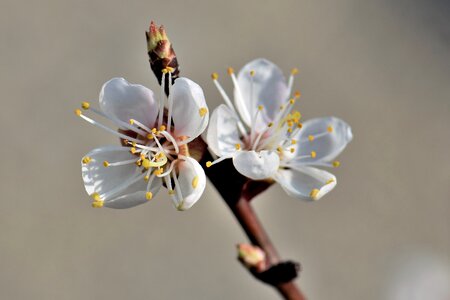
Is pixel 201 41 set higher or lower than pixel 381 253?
higher

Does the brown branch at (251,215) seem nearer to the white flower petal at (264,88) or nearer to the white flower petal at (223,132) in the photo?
the white flower petal at (223,132)

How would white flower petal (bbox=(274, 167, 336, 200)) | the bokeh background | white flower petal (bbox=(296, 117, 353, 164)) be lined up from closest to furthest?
white flower petal (bbox=(274, 167, 336, 200)) → white flower petal (bbox=(296, 117, 353, 164)) → the bokeh background

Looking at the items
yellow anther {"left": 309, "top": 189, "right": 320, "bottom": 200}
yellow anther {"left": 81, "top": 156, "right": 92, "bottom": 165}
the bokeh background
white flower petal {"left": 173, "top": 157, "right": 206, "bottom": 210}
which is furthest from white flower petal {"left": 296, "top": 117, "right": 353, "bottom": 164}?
the bokeh background

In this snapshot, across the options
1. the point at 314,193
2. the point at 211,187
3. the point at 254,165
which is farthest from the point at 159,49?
the point at 211,187

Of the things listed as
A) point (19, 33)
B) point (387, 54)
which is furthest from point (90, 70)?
point (387, 54)

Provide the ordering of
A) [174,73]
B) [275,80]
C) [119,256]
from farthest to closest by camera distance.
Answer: [119,256] < [275,80] < [174,73]

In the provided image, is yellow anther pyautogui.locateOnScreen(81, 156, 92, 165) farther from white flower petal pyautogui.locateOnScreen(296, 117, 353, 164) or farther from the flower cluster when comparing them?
white flower petal pyautogui.locateOnScreen(296, 117, 353, 164)

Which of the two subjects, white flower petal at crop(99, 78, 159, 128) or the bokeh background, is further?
the bokeh background

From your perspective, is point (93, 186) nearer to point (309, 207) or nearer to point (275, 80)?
point (275, 80)
